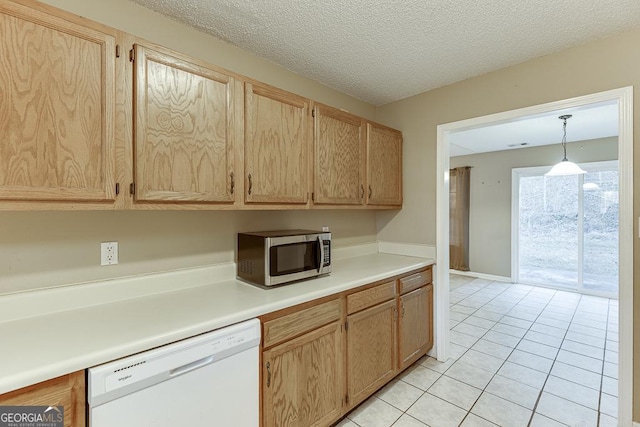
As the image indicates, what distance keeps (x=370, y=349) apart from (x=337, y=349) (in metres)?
0.37

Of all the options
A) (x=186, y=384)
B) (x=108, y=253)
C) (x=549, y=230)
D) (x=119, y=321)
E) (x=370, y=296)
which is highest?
(x=108, y=253)

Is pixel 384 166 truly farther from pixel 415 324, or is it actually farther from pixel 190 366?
pixel 190 366

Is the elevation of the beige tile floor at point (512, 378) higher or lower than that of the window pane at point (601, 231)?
lower

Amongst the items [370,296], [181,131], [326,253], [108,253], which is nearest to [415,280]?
[370,296]

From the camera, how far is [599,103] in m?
1.96

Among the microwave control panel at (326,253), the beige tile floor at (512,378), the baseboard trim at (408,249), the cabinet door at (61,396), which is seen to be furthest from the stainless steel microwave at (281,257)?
the baseboard trim at (408,249)

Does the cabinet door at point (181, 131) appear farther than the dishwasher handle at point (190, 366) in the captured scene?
Yes

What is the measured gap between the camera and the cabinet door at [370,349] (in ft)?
6.46

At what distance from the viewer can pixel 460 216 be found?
5949 millimetres

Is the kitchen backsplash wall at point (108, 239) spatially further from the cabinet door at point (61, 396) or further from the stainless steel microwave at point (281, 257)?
the cabinet door at point (61, 396)

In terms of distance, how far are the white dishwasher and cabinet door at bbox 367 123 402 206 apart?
1682 millimetres

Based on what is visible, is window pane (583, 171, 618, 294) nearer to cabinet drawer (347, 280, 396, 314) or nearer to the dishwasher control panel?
cabinet drawer (347, 280, 396, 314)

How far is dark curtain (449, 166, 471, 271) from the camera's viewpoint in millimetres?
5957

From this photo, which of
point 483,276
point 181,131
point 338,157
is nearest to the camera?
point 181,131
